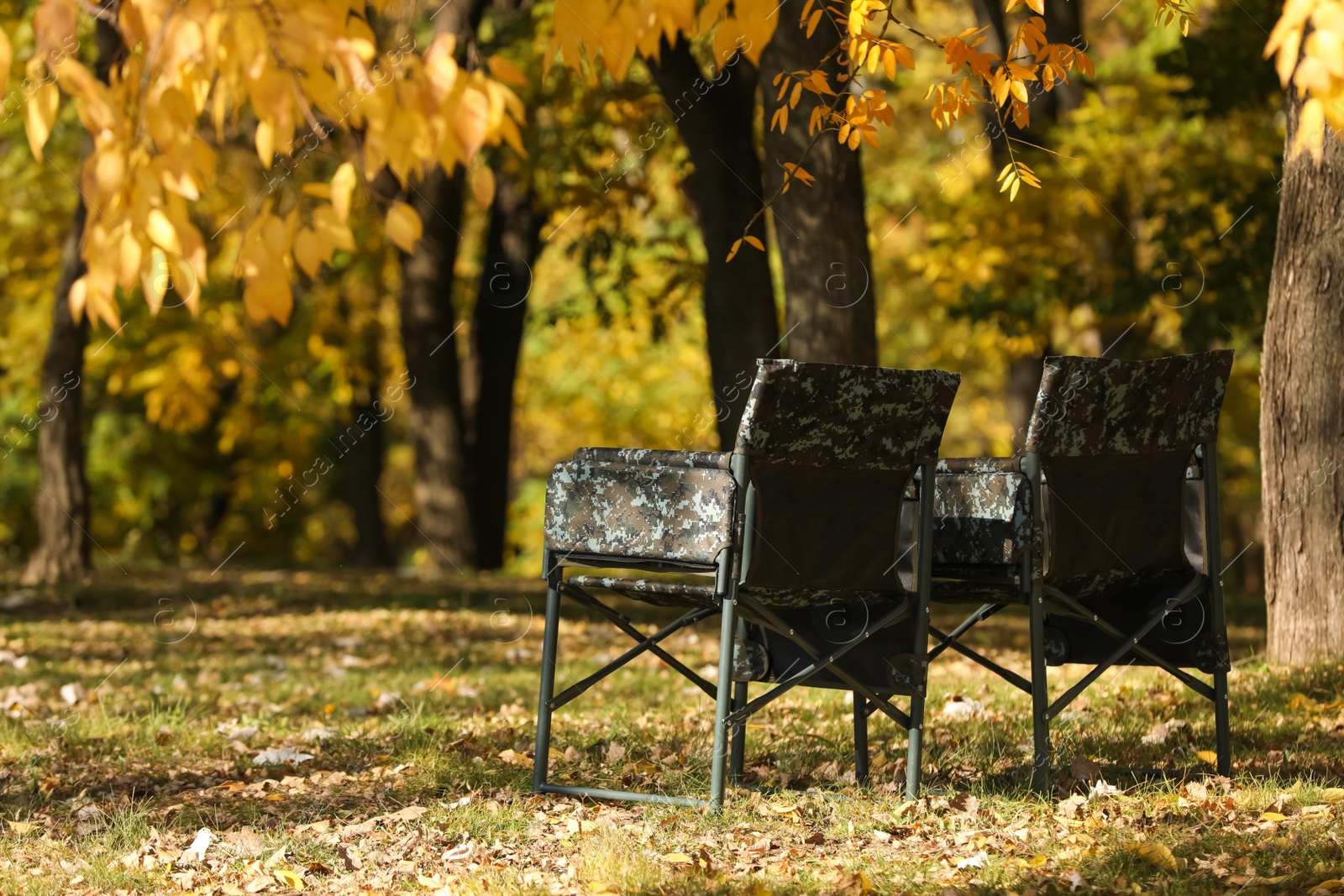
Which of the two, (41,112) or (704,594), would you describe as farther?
(704,594)

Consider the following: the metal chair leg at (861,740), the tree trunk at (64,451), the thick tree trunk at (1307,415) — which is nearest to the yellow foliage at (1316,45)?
the metal chair leg at (861,740)

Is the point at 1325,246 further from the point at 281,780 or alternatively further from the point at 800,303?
the point at 281,780

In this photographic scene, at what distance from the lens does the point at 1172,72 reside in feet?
41.3

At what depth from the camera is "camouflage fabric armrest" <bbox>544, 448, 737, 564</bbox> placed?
411 centimetres

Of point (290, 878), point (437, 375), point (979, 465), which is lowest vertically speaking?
point (290, 878)

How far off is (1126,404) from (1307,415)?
2.46 metres

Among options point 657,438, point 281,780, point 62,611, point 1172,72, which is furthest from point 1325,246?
point 657,438

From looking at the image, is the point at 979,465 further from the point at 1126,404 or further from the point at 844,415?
the point at 844,415

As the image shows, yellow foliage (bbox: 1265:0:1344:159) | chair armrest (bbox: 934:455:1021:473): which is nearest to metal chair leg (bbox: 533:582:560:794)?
chair armrest (bbox: 934:455:1021:473)

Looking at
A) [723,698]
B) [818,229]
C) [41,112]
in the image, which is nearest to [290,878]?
[723,698]

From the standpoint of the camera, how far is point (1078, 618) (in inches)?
184

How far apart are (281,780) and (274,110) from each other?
3096 millimetres

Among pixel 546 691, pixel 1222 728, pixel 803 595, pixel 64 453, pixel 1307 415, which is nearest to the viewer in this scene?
pixel 803 595

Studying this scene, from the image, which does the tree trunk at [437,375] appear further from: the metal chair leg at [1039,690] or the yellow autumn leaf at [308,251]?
the yellow autumn leaf at [308,251]
